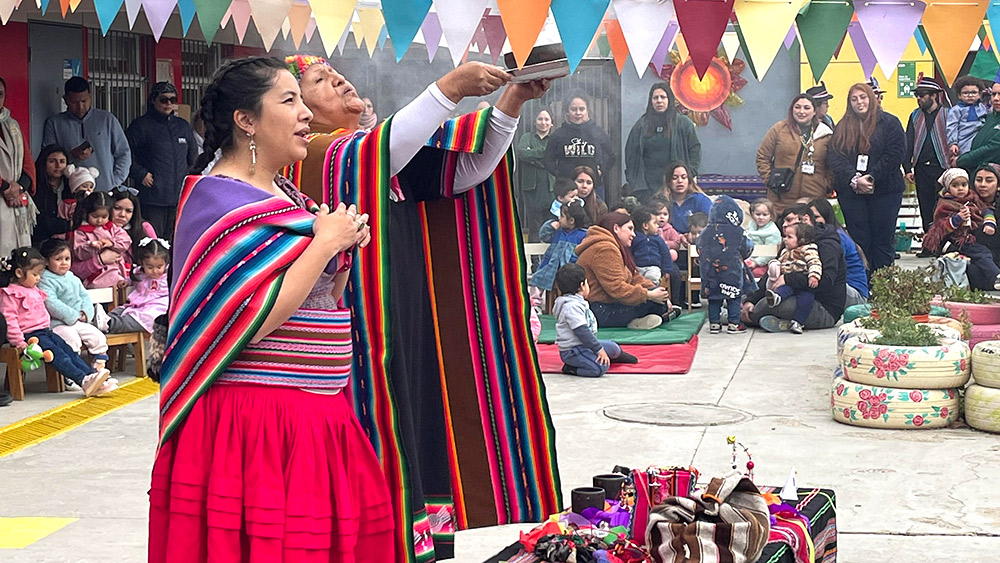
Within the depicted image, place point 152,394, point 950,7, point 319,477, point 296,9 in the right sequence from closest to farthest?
point 319,477
point 950,7
point 296,9
point 152,394

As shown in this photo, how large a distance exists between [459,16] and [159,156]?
7.40m

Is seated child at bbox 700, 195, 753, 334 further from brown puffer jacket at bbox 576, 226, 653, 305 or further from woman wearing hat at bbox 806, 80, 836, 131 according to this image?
woman wearing hat at bbox 806, 80, 836, 131

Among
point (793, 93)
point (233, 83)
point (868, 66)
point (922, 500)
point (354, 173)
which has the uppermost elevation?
point (793, 93)

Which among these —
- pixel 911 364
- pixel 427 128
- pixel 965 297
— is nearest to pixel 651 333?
pixel 965 297

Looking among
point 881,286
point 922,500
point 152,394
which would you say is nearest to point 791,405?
point 881,286

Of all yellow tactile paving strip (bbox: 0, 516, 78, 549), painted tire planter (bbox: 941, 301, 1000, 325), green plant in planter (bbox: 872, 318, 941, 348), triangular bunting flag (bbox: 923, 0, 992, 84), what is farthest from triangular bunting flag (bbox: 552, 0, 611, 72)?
painted tire planter (bbox: 941, 301, 1000, 325)

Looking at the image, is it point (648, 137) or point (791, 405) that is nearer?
point (791, 405)

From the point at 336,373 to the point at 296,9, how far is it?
2268 mm

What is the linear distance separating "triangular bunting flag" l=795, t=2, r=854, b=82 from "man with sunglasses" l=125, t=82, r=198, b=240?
7.45 metres

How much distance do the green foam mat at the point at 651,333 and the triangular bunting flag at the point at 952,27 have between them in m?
6.01

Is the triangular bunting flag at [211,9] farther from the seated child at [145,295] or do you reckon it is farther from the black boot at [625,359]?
the black boot at [625,359]

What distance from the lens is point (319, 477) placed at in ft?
8.70

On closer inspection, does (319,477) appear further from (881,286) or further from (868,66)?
(881,286)

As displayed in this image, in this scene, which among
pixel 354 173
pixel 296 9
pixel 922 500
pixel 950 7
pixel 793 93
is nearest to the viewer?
pixel 354 173
